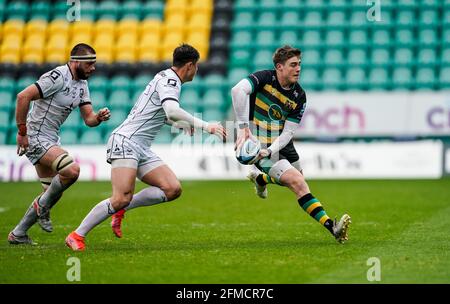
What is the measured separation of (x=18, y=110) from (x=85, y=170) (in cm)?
1141

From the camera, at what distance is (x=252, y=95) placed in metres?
9.86

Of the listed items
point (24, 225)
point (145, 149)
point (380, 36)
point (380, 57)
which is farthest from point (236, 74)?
point (145, 149)

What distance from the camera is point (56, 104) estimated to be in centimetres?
973

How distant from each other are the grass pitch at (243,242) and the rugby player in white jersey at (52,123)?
40 cm

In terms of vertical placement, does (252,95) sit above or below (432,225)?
above

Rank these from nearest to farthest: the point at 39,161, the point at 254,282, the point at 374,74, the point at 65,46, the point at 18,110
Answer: the point at 254,282 < the point at 18,110 < the point at 39,161 < the point at 374,74 < the point at 65,46

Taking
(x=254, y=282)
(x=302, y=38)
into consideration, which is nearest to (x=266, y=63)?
(x=302, y=38)

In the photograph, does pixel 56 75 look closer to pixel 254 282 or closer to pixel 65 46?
pixel 254 282

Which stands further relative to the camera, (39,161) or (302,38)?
(302,38)

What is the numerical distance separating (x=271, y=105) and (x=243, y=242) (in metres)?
1.61

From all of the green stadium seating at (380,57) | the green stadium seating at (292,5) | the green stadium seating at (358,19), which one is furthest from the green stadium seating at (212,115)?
the green stadium seating at (358,19)

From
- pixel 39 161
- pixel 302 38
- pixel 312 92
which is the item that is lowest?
pixel 39 161

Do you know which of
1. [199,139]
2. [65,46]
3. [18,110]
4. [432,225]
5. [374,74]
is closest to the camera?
[18,110]

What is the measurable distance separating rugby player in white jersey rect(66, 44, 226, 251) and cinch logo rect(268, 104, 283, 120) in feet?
4.03
